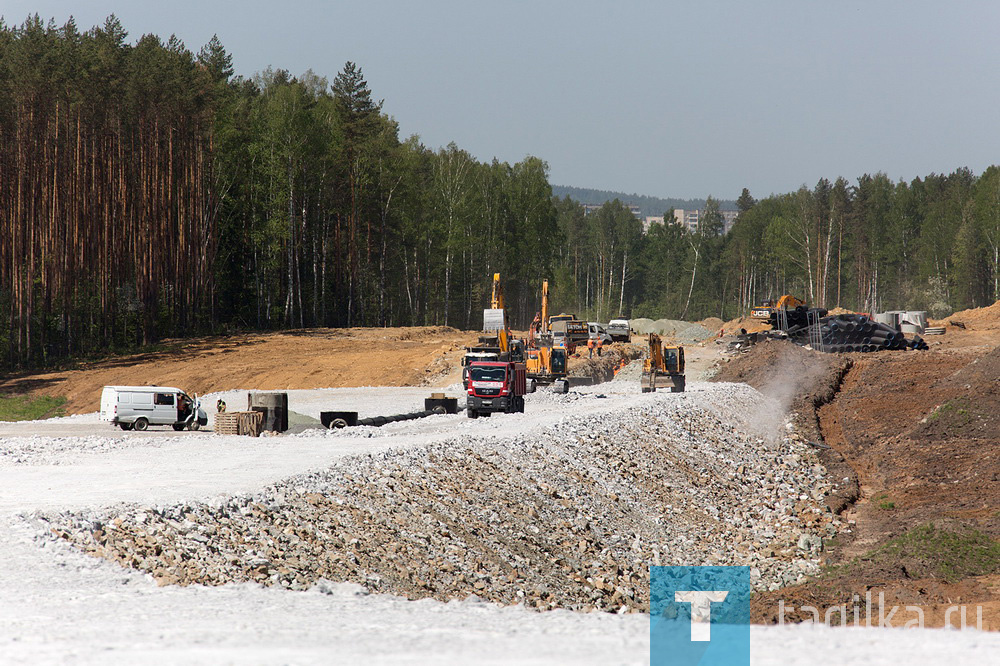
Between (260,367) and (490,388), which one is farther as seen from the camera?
(260,367)

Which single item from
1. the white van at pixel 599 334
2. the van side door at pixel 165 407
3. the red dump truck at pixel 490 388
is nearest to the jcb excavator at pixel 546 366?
the red dump truck at pixel 490 388

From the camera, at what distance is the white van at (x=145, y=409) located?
98.9 feet

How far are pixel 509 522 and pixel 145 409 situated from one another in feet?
59.7

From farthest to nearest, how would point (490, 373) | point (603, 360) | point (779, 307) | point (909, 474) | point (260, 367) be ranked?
point (779, 307), point (603, 360), point (260, 367), point (490, 373), point (909, 474)

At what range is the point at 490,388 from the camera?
101 ft

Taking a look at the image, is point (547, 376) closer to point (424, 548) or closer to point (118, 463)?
point (118, 463)

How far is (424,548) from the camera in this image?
1414 centimetres

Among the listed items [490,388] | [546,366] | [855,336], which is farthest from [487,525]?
[855,336]

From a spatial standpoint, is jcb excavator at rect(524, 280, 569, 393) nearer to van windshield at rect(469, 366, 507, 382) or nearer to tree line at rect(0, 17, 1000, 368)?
van windshield at rect(469, 366, 507, 382)

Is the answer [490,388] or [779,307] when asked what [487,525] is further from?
[779,307]

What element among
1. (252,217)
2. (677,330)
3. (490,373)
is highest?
(252,217)

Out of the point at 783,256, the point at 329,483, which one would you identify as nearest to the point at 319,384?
the point at 329,483

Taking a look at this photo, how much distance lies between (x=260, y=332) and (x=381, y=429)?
119ft

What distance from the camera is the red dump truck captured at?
3088 cm
